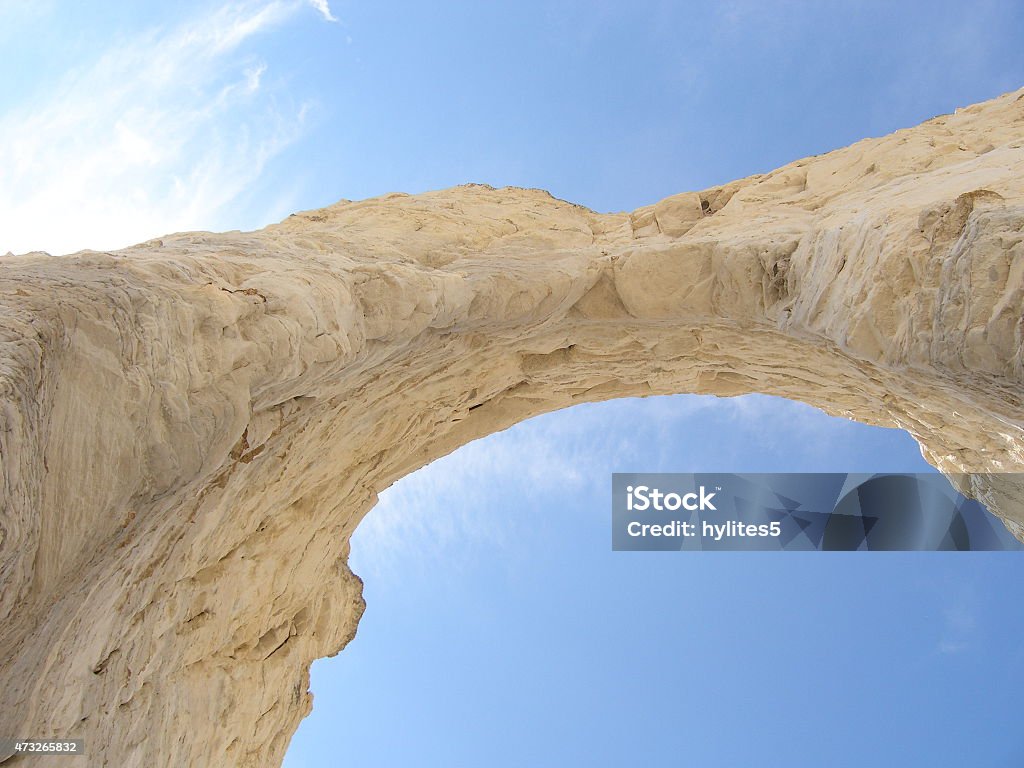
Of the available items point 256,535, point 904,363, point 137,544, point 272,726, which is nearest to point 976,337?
point 904,363

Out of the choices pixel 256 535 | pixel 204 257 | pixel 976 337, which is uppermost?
pixel 204 257

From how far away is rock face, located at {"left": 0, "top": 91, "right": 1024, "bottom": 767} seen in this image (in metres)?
4.25

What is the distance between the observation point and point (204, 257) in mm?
5609

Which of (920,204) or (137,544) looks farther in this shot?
(920,204)

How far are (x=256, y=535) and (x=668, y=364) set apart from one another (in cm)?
594

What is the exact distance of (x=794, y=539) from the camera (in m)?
10.4

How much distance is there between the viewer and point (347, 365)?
6465 mm

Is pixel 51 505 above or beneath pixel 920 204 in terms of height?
beneath

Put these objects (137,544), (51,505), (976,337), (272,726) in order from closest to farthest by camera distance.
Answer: (51,505) < (976,337) < (137,544) < (272,726)

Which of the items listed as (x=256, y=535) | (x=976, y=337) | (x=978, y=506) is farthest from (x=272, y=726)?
(x=978, y=506)

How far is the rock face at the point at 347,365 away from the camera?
4.25 m

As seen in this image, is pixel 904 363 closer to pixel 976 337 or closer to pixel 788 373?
Result: pixel 976 337

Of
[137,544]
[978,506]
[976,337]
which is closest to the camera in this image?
[976,337]

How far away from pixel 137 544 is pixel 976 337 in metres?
6.10
